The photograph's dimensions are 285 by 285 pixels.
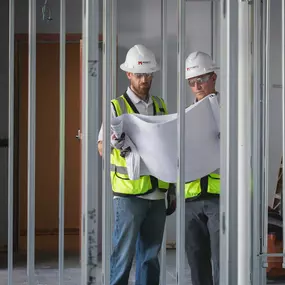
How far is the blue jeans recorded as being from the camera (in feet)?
12.2

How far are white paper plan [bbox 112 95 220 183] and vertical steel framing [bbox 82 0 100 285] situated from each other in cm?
101

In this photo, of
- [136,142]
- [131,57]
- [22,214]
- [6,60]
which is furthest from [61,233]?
[22,214]

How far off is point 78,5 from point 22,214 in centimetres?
208

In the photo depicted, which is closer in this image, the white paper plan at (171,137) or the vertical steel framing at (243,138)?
the vertical steel framing at (243,138)

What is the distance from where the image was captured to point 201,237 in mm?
3881

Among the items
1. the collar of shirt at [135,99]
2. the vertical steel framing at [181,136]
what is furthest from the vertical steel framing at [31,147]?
the collar of shirt at [135,99]

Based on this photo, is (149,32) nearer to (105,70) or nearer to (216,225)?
(216,225)

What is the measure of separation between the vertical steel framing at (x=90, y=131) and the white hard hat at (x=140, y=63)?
5.05 ft

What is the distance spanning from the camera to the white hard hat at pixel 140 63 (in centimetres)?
396

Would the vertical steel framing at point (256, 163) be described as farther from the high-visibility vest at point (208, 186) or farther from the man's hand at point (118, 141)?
the man's hand at point (118, 141)

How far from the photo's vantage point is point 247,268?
266 centimetres

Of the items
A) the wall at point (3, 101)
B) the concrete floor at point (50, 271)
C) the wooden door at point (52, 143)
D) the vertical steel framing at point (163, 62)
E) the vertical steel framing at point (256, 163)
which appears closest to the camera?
the vertical steel framing at point (256, 163)

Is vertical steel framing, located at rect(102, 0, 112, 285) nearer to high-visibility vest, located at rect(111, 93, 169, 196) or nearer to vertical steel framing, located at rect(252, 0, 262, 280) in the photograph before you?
vertical steel framing, located at rect(252, 0, 262, 280)

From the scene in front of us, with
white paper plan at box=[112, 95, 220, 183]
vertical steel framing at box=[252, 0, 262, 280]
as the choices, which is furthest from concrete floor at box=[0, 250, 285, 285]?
vertical steel framing at box=[252, 0, 262, 280]
